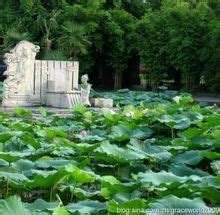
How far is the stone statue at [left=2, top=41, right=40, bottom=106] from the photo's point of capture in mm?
13594

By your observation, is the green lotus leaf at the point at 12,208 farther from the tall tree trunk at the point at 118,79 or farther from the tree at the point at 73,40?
the tall tree trunk at the point at 118,79

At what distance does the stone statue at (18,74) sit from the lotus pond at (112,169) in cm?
640

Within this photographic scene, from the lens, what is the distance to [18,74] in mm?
13602

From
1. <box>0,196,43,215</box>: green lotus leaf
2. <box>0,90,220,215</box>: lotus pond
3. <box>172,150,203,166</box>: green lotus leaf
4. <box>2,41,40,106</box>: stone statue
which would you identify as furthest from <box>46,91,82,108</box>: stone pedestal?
<box>0,196,43,215</box>: green lotus leaf

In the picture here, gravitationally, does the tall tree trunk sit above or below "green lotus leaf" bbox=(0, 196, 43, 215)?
below

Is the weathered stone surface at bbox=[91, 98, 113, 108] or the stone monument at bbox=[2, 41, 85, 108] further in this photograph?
the weathered stone surface at bbox=[91, 98, 113, 108]

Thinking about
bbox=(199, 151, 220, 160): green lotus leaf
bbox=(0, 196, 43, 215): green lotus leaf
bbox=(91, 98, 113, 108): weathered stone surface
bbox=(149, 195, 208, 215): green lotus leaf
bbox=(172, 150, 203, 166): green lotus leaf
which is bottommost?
bbox=(91, 98, 113, 108): weathered stone surface

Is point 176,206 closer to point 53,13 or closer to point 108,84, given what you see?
point 53,13

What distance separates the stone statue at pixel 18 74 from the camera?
13.6 m

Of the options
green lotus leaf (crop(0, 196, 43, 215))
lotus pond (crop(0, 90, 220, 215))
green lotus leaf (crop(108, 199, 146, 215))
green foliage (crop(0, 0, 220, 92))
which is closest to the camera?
green lotus leaf (crop(0, 196, 43, 215))

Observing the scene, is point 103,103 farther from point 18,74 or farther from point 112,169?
point 112,169

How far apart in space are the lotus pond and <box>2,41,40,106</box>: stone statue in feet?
21.0

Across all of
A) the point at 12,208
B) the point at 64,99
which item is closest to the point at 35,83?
the point at 64,99

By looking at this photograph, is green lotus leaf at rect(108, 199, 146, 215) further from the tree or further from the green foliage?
the tree
